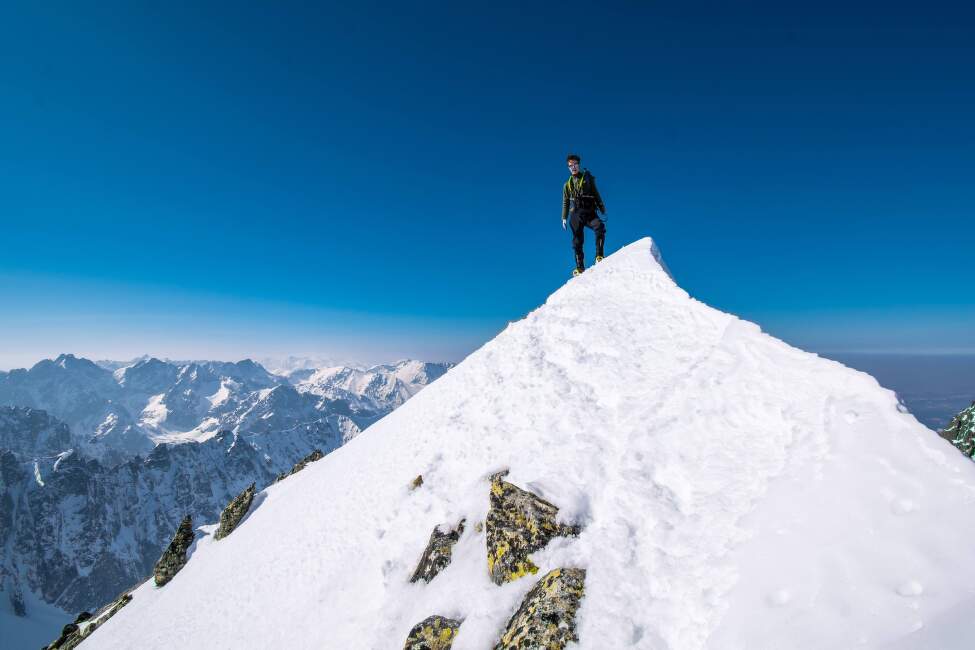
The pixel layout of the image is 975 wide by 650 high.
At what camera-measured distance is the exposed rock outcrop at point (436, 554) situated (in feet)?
30.1

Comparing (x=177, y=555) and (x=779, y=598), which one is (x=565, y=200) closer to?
(x=779, y=598)

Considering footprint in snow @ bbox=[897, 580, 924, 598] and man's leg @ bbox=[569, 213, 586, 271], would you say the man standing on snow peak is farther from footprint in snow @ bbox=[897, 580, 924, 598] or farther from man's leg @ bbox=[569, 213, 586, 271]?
footprint in snow @ bbox=[897, 580, 924, 598]

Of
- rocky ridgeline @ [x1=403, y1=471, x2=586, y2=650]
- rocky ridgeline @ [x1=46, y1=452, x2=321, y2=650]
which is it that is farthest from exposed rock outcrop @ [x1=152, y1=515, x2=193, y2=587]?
rocky ridgeline @ [x1=403, y1=471, x2=586, y2=650]

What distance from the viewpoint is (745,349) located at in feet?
32.2

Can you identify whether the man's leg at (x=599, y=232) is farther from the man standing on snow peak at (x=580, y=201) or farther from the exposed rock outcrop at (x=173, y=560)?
the exposed rock outcrop at (x=173, y=560)

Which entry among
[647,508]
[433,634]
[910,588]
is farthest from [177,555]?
[910,588]

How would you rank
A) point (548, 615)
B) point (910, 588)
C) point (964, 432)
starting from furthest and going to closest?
point (964, 432)
point (548, 615)
point (910, 588)

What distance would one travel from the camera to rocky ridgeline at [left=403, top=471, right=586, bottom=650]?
20.4 ft

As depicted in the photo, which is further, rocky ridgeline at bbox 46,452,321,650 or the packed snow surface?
rocky ridgeline at bbox 46,452,321,650

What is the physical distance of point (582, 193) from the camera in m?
19.2

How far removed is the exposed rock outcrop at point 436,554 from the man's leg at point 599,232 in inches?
570

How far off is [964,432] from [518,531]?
1463 centimetres

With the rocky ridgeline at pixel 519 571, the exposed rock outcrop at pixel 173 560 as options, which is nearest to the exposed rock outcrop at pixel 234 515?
the exposed rock outcrop at pixel 173 560

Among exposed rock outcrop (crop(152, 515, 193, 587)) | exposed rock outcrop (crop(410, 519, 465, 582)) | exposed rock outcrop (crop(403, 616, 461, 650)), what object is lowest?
exposed rock outcrop (crop(152, 515, 193, 587))
